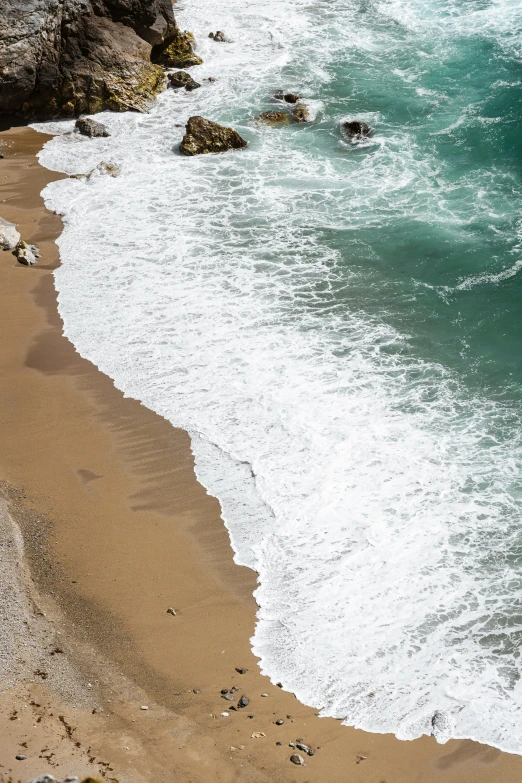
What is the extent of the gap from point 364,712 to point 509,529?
3.12m

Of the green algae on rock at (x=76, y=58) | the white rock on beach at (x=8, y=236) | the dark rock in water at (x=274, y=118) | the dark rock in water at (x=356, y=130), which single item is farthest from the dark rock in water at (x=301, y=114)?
the white rock on beach at (x=8, y=236)

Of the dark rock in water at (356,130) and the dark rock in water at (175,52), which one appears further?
the dark rock in water at (175,52)

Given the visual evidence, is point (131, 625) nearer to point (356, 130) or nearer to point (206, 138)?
point (206, 138)

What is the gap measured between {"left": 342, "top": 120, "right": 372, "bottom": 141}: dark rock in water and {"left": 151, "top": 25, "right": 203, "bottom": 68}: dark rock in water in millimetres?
6406

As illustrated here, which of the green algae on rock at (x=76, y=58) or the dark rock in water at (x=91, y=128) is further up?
the green algae on rock at (x=76, y=58)

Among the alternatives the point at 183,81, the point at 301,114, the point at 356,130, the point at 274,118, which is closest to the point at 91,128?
the point at 183,81

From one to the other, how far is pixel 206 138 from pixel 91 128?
2.97m

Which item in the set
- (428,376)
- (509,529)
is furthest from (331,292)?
(509,529)

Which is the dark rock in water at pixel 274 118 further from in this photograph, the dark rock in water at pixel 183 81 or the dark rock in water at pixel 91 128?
the dark rock in water at pixel 91 128

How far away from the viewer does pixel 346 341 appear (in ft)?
42.6

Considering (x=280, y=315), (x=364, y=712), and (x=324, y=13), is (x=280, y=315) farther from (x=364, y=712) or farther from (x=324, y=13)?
(x=324, y=13)

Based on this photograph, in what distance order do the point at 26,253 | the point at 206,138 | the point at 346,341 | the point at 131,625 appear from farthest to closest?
the point at 206,138
the point at 26,253
the point at 346,341
the point at 131,625

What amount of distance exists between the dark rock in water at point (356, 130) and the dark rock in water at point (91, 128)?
5919mm

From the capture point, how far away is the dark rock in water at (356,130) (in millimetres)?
19844
